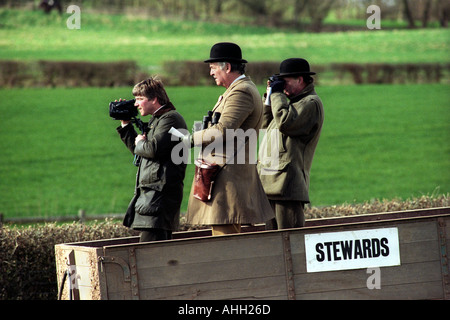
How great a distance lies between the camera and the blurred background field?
28.2m

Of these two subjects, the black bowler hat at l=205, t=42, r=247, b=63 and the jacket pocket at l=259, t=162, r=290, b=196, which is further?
the jacket pocket at l=259, t=162, r=290, b=196

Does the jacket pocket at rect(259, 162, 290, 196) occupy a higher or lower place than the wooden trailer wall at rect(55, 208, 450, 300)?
higher

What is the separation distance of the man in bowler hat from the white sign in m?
0.62

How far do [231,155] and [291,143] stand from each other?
0.67 meters

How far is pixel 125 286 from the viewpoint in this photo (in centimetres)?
548

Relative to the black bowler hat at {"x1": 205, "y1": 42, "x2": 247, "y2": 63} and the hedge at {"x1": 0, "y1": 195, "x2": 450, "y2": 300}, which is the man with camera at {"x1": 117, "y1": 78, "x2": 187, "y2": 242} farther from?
the hedge at {"x1": 0, "y1": 195, "x2": 450, "y2": 300}

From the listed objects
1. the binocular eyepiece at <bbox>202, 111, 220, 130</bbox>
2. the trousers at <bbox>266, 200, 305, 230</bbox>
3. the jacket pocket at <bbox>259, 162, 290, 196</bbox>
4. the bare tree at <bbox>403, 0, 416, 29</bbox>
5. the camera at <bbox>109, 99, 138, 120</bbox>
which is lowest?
the trousers at <bbox>266, 200, 305, 230</bbox>

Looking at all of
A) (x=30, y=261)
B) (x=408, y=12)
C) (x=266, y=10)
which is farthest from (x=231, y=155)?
(x=266, y=10)

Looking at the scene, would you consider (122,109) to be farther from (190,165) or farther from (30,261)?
(190,165)

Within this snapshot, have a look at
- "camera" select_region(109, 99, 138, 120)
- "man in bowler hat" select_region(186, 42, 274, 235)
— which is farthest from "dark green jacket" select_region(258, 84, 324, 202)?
"camera" select_region(109, 99, 138, 120)

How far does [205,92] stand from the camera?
124 ft

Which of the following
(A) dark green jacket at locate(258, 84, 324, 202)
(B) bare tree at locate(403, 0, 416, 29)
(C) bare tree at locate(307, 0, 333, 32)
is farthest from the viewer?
(C) bare tree at locate(307, 0, 333, 32)

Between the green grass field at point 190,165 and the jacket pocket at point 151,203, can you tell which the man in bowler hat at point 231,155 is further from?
the green grass field at point 190,165
